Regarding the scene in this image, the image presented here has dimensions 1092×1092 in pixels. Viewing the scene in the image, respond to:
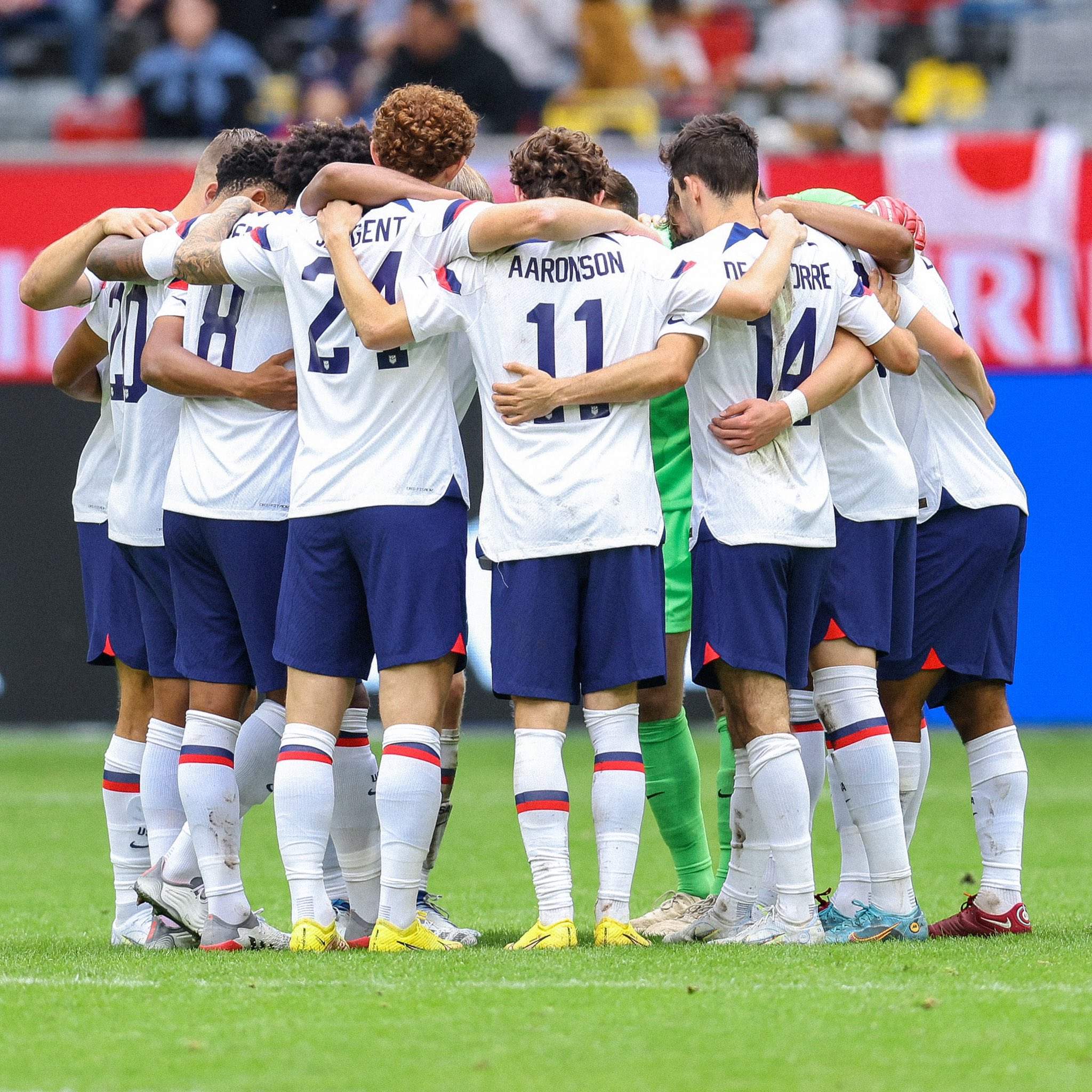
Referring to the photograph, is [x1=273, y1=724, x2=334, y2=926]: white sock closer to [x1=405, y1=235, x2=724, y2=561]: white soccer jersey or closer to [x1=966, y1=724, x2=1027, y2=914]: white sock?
[x1=405, y1=235, x2=724, y2=561]: white soccer jersey

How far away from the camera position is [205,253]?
507cm

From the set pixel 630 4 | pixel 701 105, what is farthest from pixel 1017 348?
pixel 630 4

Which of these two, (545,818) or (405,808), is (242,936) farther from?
(545,818)

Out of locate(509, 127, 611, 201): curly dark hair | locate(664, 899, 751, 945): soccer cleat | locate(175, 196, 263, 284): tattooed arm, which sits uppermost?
locate(509, 127, 611, 201): curly dark hair

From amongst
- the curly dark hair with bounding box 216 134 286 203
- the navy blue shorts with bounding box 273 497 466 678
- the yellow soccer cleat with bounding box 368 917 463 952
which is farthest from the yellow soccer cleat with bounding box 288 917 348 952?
the curly dark hair with bounding box 216 134 286 203

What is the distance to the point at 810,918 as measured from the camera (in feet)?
16.4

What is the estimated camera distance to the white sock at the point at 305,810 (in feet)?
16.0

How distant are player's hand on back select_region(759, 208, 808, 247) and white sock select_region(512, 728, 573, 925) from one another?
156cm

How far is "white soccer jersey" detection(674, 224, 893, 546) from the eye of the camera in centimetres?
498

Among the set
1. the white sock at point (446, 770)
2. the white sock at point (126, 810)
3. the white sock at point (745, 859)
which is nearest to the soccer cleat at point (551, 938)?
the white sock at point (745, 859)

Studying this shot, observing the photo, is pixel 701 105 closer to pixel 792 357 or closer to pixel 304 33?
pixel 304 33

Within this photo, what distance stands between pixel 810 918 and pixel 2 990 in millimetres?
2197

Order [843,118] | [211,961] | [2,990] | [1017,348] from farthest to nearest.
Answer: [843,118], [1017,348], [211,961], [2,990]

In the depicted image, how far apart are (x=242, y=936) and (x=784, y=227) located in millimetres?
2579
